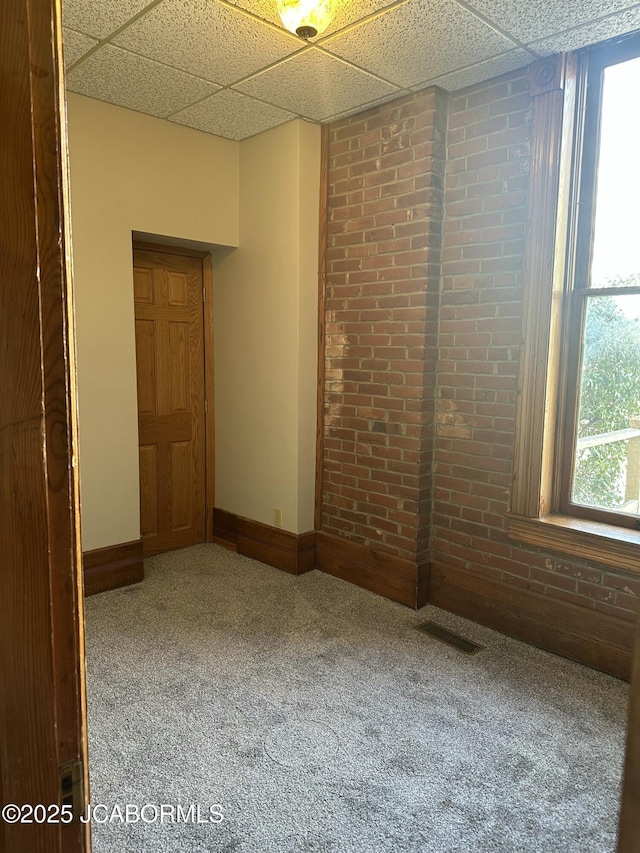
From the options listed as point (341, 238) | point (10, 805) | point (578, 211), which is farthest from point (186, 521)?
point (10, 805)

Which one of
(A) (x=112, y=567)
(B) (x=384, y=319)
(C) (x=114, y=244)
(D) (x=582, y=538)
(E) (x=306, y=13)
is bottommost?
(A) (x=112, y=567)

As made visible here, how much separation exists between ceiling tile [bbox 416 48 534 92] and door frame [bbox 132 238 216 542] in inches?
70.6

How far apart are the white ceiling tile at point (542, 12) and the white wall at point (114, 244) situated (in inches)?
76.7

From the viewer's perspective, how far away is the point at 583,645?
8.61 feet

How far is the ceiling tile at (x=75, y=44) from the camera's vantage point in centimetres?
247

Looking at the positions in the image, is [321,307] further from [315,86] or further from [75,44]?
[75,44]

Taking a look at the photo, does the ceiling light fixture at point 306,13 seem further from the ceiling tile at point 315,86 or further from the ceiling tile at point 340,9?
the ceiling tile at point 315,86

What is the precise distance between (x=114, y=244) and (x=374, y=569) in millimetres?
2353

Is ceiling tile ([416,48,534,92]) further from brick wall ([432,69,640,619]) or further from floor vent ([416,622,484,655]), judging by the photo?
floor vent ([416,622,484,655])

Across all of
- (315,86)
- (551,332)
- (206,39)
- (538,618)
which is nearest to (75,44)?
(206,39)

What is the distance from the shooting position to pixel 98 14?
90.9 inches

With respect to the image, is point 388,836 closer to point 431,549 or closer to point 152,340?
point 431,549

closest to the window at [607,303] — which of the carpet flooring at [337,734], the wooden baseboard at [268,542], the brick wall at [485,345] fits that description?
the brick wall at [485,345]

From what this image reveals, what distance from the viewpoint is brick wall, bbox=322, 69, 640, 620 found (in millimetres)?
2795
